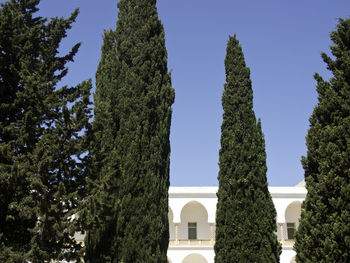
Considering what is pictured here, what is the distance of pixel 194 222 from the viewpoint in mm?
28250

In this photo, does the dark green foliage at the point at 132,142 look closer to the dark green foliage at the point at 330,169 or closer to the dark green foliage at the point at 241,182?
the dark green foliage at the point at 330,169

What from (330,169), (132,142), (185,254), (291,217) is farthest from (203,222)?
(330,169)

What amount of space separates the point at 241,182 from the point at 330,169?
5.47m

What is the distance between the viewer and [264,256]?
45.6ft

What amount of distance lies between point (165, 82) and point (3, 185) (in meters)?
5.89

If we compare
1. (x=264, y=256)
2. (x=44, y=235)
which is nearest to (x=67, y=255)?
(x=44, y=235)

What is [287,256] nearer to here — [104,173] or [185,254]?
[185,254]

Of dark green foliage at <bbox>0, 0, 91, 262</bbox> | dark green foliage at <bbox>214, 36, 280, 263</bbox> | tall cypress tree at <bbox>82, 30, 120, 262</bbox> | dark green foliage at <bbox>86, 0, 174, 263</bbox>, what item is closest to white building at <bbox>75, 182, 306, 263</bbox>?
dark green foliage at <bbox>214, 36, 280, 263</bbox>

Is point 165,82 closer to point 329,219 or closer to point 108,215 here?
point 108,215

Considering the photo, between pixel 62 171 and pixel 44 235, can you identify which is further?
pixel 62 171

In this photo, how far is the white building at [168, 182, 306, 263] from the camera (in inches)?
956

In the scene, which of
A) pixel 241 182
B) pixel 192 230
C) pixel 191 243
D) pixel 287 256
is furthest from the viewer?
pixel 192 230

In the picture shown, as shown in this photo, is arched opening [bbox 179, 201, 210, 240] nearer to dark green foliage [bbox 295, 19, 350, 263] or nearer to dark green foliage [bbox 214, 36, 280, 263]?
dark green foliage [bbox 214, 36, 280, 263]

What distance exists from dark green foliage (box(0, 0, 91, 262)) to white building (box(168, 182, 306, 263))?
15.9m
